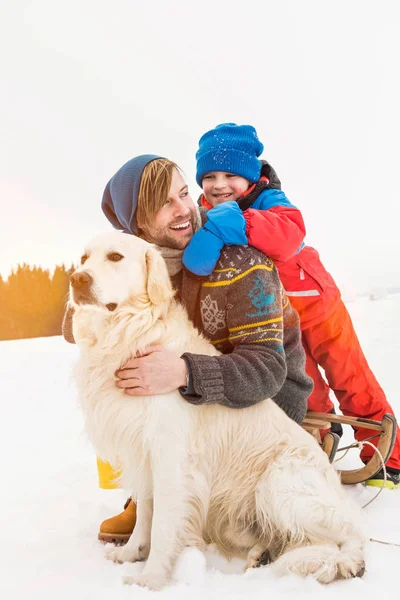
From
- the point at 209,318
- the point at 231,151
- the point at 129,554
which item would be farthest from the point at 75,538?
the point at 231,151

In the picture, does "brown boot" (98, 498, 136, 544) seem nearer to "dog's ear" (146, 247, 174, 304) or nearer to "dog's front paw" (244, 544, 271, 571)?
"dog's front paw" (244, 544, 271, 571)

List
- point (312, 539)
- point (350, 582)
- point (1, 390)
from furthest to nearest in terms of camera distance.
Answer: point (1, 390) < point (312, 539) < point (350, 582)

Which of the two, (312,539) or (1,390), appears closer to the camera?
(312,539)

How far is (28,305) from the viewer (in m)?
12.3

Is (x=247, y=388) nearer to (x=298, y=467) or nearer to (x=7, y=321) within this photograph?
(x=298, y=467)

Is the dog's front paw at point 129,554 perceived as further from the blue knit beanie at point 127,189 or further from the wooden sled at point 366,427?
the blue knit beanie at point 127,189

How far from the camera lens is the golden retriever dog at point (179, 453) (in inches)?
75.0

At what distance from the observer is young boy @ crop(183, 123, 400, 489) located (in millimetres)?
3109

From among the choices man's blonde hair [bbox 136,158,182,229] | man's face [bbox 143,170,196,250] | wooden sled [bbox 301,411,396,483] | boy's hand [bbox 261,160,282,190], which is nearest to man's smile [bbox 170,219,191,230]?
man's face [bbox 143,170,196,250]

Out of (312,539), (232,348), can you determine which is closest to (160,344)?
(232,348)

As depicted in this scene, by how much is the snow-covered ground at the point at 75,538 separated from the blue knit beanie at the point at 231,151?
153 cm

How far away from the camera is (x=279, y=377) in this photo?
2109 mm

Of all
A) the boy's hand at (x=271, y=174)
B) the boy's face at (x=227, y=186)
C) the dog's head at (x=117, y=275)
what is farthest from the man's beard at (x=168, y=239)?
the boy's hand at (x=271, y=174)

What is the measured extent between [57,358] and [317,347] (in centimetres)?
618
